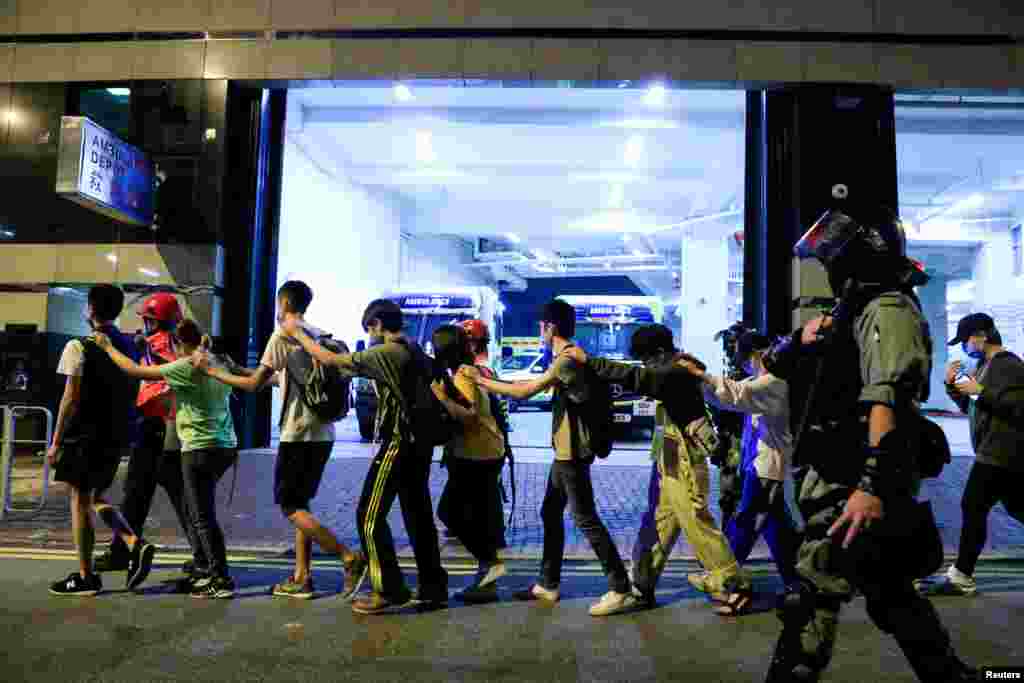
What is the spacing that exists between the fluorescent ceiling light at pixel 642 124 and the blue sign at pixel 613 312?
4359mm

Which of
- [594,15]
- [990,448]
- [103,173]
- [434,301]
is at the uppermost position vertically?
[594,15]

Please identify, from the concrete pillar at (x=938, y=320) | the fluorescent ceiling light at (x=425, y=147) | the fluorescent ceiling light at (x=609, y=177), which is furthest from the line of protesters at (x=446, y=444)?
the concrete pillar at (x=938, y=320)

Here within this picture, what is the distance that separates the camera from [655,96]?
Answer: 1303 cm

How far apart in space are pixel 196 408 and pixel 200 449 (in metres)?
0.26

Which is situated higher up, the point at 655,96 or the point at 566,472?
the point at 655,96

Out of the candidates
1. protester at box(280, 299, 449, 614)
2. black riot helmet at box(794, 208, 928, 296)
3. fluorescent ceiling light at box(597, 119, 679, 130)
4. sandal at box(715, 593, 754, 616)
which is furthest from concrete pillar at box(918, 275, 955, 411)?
black riot helmet at box(794, 208, 928, 296)

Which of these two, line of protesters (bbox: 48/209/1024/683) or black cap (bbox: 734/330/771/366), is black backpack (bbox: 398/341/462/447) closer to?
line of protesters (bbox: 48/209/1024/683)

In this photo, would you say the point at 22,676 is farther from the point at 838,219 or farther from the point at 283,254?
the point at 283,254

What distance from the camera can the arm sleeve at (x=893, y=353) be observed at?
7.79 ft

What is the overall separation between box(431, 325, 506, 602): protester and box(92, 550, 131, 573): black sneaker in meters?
2.37

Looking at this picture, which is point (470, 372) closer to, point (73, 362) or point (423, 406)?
point (423, 406)

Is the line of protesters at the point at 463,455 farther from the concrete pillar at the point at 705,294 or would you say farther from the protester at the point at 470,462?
the concrete pillar at the point at 705,294

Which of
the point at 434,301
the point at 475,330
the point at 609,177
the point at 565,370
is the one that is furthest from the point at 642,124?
the point at 565,370

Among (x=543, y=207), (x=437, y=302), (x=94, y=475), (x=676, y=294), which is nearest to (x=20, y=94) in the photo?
(x=437, y=302)
